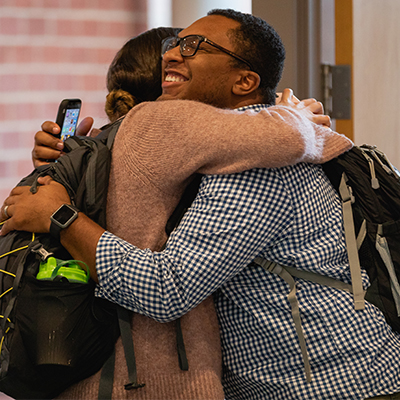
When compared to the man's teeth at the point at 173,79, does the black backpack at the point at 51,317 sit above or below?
below

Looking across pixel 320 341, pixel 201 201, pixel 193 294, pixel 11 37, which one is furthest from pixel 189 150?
pixel 11 37

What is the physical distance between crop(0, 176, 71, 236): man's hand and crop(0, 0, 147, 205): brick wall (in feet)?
3.66

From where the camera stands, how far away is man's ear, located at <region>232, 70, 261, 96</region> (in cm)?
138

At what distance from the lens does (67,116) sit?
1.61 metres

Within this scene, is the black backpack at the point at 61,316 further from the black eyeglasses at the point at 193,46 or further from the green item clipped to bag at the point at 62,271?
the black eyeglasses at the point at 193,46

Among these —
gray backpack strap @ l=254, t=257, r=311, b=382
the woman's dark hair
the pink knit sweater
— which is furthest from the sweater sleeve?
the woman's dark hair

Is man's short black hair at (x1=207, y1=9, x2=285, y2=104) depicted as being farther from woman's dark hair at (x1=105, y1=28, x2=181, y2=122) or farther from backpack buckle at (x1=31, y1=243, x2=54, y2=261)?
backpack buckle at (x1=31, y1=243, x2=54, y2=261)

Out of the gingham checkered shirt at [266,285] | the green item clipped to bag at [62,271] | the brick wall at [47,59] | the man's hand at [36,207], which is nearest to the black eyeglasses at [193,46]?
the gingham checkered shirt at [266,285]

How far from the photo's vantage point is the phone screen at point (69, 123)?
160 cm

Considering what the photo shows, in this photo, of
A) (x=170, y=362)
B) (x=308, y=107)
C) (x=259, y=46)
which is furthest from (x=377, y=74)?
(x=170, y=362)

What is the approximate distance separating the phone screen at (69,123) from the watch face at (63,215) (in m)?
0.49

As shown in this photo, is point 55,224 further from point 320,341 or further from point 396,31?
point 396,31

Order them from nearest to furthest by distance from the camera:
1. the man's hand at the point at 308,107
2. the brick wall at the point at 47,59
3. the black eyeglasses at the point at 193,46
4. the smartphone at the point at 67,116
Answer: the black eyeglasses at the point at 193,46, the man's hand at the point at 308,107, the smartphone at the point at 67,116, the brick wall at the point at 47,59

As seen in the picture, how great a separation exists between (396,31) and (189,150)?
1.48 m
